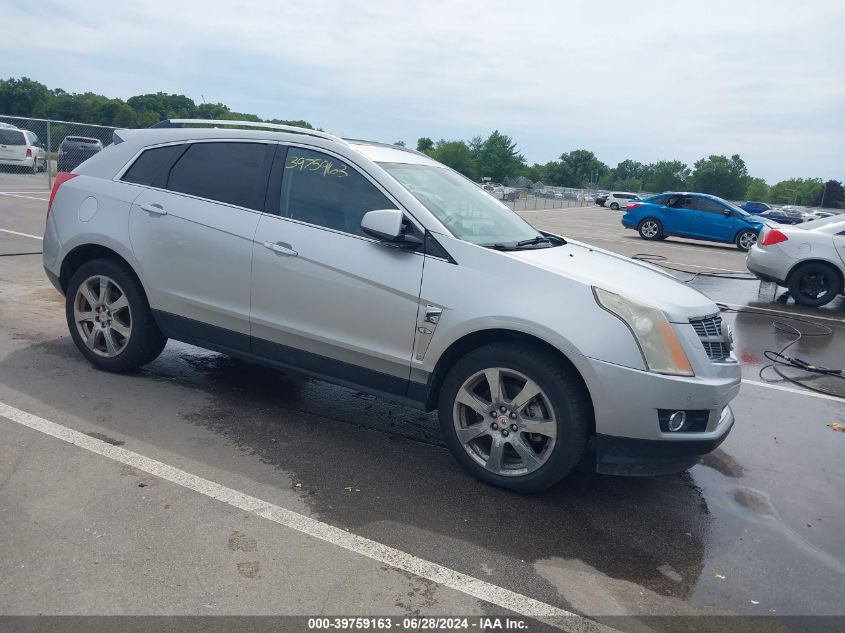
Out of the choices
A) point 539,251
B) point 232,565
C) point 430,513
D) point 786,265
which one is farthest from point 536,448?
point 786,265

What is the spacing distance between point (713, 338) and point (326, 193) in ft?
8.03

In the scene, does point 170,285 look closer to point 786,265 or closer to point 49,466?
point 49,466

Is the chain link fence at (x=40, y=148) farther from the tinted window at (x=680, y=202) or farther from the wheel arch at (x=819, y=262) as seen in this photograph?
the wheel arch at (x=819, y=262)

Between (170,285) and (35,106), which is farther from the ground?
(35,106)

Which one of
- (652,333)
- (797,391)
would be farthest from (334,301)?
(797,391)

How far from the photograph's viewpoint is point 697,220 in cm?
2195

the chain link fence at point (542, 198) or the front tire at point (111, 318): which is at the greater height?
the chain link fence at point (542, 198)

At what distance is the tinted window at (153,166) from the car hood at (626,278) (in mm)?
2664

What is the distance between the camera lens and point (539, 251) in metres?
4.46

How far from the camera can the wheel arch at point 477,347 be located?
388 cm

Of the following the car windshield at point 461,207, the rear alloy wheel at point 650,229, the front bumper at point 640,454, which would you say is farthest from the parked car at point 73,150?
the front bumper at point 640,454

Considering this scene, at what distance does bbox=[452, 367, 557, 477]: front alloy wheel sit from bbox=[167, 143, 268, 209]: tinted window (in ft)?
6.20

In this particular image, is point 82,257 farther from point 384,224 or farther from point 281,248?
point 384,224

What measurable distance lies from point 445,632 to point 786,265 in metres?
10.3
